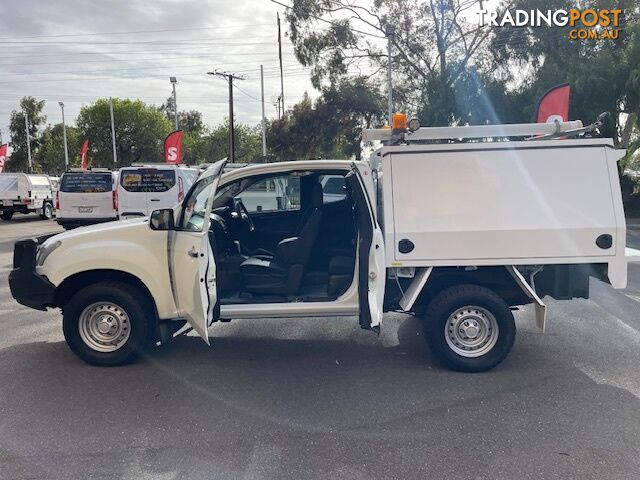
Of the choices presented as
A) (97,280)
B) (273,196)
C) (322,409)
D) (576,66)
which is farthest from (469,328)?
(576,66)

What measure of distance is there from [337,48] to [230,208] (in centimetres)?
2889

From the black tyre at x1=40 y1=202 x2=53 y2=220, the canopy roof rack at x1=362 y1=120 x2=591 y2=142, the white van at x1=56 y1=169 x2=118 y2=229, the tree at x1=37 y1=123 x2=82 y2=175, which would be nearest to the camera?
the canopy roof rack at x1=362 y1=120 x2=591 y2=142

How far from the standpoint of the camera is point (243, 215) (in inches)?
254

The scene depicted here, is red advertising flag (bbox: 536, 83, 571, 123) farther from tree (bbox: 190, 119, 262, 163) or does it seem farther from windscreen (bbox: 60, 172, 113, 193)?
tree (bbox: 190, 119, 262, 163)

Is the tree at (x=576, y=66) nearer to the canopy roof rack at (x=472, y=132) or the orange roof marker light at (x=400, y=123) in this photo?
the canopy roof rack at (x=472, y=132)

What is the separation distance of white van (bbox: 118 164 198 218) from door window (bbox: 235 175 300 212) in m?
7.81

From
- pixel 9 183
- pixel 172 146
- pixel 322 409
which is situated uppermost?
pixel 172 146

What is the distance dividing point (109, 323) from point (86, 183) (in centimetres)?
1174

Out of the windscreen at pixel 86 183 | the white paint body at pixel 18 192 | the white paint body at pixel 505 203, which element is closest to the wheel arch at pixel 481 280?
the white paint body at pixel 505 203

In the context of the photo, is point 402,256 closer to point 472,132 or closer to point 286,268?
point 286,268

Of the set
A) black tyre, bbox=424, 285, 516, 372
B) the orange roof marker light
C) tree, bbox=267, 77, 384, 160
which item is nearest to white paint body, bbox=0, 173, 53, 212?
tree, bbox=267, 77, 384, 160

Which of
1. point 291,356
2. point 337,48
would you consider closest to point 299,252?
point 291,356

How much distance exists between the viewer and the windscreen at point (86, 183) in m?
15.6

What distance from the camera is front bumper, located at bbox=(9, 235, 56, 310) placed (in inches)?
200
